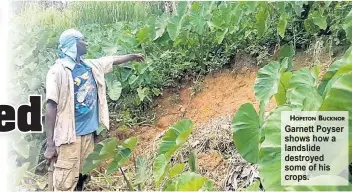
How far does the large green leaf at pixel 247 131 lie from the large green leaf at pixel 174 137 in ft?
0.72

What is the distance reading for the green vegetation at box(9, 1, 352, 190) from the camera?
219cm

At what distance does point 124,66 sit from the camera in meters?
2.85

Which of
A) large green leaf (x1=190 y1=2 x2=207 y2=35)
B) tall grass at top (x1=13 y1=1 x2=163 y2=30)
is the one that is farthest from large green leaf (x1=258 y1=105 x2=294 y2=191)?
Answer: large green leaf (x1=190 y1=2 x2=207 y2=35)

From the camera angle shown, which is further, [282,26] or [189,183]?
[282,26]

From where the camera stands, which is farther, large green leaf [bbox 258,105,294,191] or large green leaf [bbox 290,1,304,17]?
large green leaf [bbox 290,1,304,17]

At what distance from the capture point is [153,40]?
2875 mm

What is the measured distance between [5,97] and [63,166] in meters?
0.35

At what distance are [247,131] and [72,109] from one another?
2.08ft

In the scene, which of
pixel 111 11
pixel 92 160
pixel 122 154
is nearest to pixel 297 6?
pixel 111 11

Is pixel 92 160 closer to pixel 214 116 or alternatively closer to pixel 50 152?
pixel 50 152

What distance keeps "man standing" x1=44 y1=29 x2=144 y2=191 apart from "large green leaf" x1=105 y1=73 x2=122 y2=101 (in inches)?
18.6

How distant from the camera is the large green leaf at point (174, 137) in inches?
75.3

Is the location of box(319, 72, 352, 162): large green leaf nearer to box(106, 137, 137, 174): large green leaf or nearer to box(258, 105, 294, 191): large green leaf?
box(258, 105, 294, 191): large green leaf

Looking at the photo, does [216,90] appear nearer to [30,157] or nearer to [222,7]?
[222,7]
